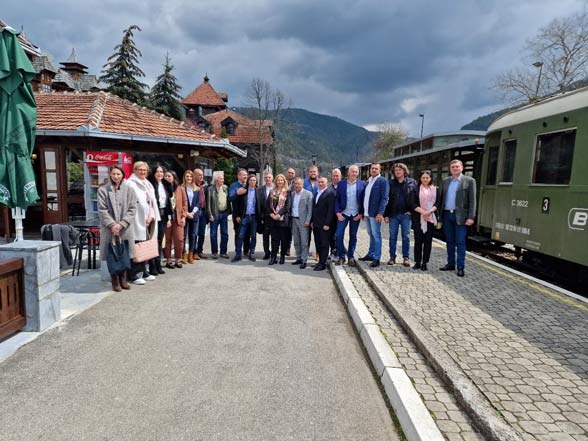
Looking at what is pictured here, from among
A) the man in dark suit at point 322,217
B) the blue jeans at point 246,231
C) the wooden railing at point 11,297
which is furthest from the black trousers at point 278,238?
the wooden railing at point 11,297

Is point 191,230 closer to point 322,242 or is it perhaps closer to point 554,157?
point 322,242

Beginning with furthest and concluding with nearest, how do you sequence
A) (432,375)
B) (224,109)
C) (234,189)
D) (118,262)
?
(224,109) → (234,189) → (118,262) → (432,375)

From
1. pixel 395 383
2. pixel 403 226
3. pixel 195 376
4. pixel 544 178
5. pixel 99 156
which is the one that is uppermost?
pixel 99 156

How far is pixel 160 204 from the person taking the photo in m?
Result: 6.83

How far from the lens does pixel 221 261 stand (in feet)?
27.0

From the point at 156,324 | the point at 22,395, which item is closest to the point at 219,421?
the point at 22,395

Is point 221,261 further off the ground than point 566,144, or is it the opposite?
point 566,144

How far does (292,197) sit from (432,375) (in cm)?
508

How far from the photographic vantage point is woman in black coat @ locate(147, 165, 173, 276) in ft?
22.4

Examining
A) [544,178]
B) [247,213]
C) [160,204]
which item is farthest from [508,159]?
[160,204]

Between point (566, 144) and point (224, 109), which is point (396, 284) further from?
point (224, 109)

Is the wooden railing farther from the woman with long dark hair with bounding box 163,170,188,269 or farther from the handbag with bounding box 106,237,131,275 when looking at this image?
the woman with long dark hair with bounding box 163,170,188,269

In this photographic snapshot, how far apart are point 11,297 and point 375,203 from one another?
577 cm

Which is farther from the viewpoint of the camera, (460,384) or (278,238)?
(278,238)
